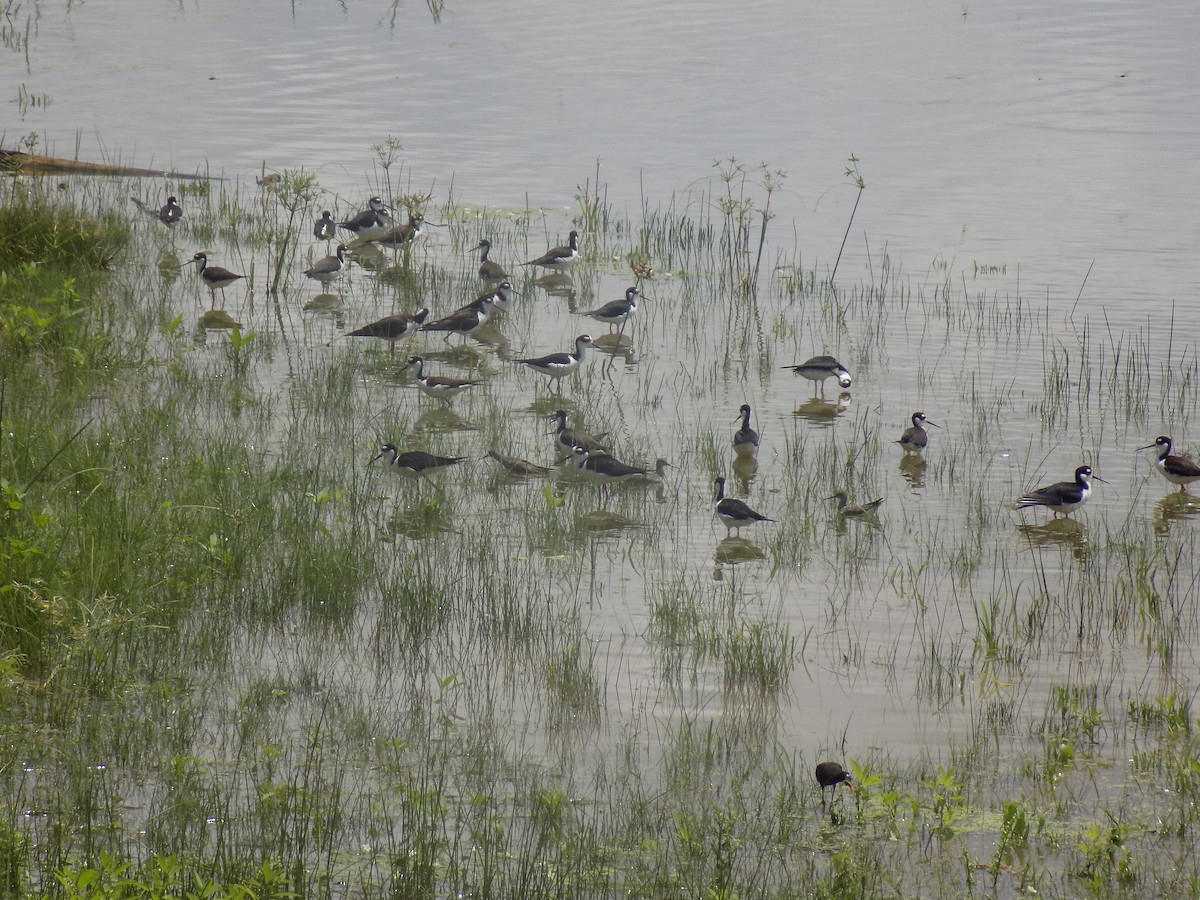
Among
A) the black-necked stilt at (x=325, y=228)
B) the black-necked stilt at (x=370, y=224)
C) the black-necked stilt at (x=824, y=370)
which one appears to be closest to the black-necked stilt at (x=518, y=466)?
the black-necked stilt at (x=824, y=370)

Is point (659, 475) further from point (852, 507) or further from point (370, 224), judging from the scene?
point (370, 224)

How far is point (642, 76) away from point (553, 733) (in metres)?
27.5

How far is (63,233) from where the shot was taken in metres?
13.7

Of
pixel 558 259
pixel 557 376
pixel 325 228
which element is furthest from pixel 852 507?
pixel 325 228

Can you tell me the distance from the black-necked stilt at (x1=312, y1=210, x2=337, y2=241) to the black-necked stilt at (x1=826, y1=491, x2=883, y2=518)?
9.66 m

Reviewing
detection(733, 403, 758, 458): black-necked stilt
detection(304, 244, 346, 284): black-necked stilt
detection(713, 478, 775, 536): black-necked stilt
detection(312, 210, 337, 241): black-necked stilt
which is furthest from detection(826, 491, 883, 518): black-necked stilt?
detection(312, 210, 337, 241): black-necked stilt

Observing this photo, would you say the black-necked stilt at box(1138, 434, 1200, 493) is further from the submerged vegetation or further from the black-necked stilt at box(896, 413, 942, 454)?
the black-necked stilt at box(896, 413, 942, 454)

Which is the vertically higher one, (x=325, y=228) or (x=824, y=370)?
(x=325, y=228)

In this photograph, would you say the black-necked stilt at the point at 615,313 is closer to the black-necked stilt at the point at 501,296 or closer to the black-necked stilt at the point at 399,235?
the black-necked stilt at the point at 501,296

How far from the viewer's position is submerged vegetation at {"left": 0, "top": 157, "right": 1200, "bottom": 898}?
16.4ft

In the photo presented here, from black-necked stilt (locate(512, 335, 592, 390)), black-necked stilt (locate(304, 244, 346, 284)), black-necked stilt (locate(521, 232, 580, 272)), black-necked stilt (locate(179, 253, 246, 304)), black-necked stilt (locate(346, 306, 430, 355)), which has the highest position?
black-necked stilt (locate(521, 232, 580, 272))

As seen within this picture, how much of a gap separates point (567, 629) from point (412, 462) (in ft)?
8.51

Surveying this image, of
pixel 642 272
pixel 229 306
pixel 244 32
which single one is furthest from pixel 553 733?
pixel 244 32

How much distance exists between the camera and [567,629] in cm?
715
